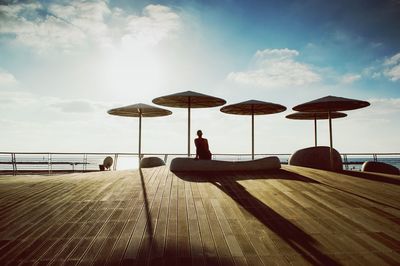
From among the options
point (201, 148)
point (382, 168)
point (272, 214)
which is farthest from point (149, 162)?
point (382, 168)

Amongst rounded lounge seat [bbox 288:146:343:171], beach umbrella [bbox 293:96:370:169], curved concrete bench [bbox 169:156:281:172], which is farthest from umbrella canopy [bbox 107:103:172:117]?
rounded lounge seat [bbox 288:146:343:171]

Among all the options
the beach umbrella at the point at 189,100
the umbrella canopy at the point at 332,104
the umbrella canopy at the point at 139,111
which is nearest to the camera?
the umbrella canopy at the point at 332,104

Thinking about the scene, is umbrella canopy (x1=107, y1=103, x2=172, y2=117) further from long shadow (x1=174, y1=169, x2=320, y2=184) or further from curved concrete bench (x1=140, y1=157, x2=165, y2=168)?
long shadow (x1=174, y1=169, x2=320, y2=184)

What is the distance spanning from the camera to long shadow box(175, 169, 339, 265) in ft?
10.7

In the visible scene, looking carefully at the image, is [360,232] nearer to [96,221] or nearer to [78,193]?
[96,221]

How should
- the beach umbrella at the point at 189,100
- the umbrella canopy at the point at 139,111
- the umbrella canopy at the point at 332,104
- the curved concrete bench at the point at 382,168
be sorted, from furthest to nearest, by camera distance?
the umbrella canopy at the point at 139,111 → the curved concrete bench at the point at 382,168 → the beach umbrella at the point at 189,100 → the umbrella canopy at the point at 332,104

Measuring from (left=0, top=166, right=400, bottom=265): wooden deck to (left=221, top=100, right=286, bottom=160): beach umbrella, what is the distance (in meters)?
5.21

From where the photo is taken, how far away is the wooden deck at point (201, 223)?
10.6 feet

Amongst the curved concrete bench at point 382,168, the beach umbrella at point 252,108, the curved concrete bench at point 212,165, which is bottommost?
the curved concrete bench at point 382,168

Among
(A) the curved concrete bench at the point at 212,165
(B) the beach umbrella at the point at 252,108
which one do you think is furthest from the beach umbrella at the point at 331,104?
(A) the curved concrete bench at the point at 212,165

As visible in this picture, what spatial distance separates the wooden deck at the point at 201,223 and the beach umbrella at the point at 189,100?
4119 mm

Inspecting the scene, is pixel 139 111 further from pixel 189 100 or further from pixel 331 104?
pixel 331 104

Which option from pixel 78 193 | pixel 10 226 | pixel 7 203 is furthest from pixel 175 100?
pixel 10 226

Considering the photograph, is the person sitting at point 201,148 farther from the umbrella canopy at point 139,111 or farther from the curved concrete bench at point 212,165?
the umbrella canopy at point 139,111
